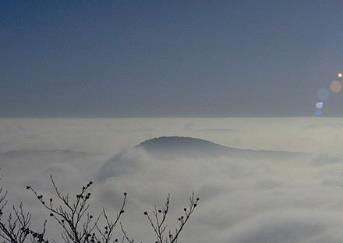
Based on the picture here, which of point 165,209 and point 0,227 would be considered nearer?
point 0,227

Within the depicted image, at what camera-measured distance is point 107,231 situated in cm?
1409

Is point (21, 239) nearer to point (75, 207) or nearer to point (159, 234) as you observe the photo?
point (75, 207)

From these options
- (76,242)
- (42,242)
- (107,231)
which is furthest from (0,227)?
(107,231)

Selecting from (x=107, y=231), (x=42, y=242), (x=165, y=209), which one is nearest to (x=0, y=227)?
(x=42, y=242)

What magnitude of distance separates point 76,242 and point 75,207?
1375 mm

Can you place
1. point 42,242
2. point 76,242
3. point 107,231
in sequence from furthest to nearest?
point 107,231 < point 76,242 < point 42,242

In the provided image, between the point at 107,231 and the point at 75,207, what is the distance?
4.08 feet

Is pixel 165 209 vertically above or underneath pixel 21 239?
above

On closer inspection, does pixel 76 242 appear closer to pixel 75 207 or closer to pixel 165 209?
pixel 75 207

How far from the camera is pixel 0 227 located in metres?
12.3

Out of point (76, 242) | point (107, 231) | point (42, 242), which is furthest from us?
point (107, 231)

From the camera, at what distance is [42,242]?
12.1 m

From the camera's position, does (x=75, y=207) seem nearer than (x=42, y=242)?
No

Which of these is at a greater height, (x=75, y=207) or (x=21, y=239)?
(x=75, y=207)
